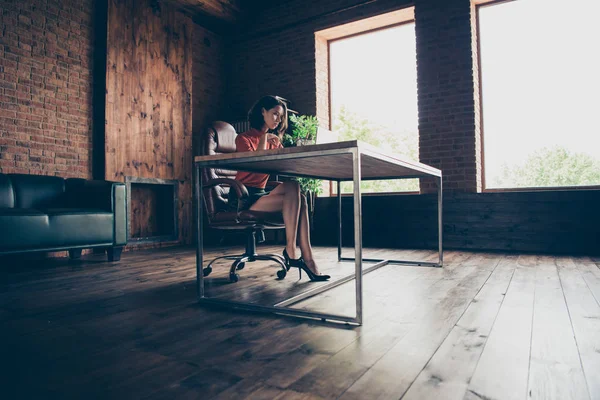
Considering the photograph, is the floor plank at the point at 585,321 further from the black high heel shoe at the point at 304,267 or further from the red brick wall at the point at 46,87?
the red brick wall at the point at 46,87

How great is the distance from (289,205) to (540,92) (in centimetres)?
355

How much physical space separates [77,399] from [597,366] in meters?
1.40

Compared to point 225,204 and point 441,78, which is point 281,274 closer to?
point 225,204

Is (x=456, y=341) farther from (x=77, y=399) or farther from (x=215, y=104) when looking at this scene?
(x=215, y=104)

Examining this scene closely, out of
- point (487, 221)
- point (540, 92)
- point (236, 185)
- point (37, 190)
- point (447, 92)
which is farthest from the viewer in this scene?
point (447, 92)

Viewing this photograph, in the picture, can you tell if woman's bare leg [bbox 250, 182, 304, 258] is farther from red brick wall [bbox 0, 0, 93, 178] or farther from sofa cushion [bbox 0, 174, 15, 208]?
red brick wall [bbox 0, 0, 93, 178]

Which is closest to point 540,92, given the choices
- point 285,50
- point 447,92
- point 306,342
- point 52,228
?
point 447,92

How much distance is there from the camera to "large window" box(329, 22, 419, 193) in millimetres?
5109

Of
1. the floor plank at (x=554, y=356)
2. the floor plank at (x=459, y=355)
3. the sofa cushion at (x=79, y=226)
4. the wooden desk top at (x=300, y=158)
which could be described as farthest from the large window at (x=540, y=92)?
the sofa cushion at (x=79, y=226)

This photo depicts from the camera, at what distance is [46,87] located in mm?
4090

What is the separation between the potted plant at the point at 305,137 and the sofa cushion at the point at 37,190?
2.41 metres

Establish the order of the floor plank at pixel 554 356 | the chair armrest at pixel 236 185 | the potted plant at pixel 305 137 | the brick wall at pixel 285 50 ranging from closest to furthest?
the floor plank at pixel 554 356 → the chair armrest at pixel 236 185 → the potted plant at pixel 305 137 → the brick wall at pixel 285 50

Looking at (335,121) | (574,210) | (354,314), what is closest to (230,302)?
(354,314)

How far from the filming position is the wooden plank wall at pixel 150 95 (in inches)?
180
